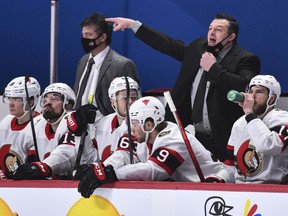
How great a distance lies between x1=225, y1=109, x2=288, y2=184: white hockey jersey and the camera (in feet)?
17.8

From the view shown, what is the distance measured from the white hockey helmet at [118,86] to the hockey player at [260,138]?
0.77 meters

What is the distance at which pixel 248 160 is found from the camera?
5664 mm

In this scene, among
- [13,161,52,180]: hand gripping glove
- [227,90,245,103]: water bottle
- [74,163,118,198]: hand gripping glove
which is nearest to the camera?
[74,163,118,198]: hand gripping glove

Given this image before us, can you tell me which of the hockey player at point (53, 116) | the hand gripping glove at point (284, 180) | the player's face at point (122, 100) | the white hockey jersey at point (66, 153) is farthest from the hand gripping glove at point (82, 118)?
the hand gripping glove at point (284, 180)

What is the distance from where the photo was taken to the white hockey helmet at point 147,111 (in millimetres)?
5578

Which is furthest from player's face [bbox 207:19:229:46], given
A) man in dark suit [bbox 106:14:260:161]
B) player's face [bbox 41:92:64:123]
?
player's face [bbox 41:92:64:123]

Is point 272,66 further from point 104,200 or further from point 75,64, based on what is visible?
point 104,200

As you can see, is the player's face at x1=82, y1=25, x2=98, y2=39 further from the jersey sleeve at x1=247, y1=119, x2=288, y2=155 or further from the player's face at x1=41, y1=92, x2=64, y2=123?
the jersey sleeve at x1=247, y1=119, x2=288, y2=155

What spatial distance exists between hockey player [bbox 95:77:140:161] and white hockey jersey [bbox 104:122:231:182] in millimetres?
675

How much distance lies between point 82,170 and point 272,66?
2.21 metres

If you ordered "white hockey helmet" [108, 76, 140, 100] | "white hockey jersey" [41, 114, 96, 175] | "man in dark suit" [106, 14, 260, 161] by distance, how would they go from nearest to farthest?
"white hockey jersey" [41, 114, 96, 175] → "man in dark suit" [106, 14, 260, 161] → "white hockey helmet" [108, 76, 140, 100]

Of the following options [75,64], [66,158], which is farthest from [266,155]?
[75,64]

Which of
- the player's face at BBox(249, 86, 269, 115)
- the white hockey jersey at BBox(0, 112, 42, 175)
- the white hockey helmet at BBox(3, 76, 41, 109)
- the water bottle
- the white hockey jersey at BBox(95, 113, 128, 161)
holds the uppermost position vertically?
the water bottle

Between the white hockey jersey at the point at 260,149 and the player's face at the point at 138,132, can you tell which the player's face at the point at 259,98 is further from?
the player's face at the point at 138,132
